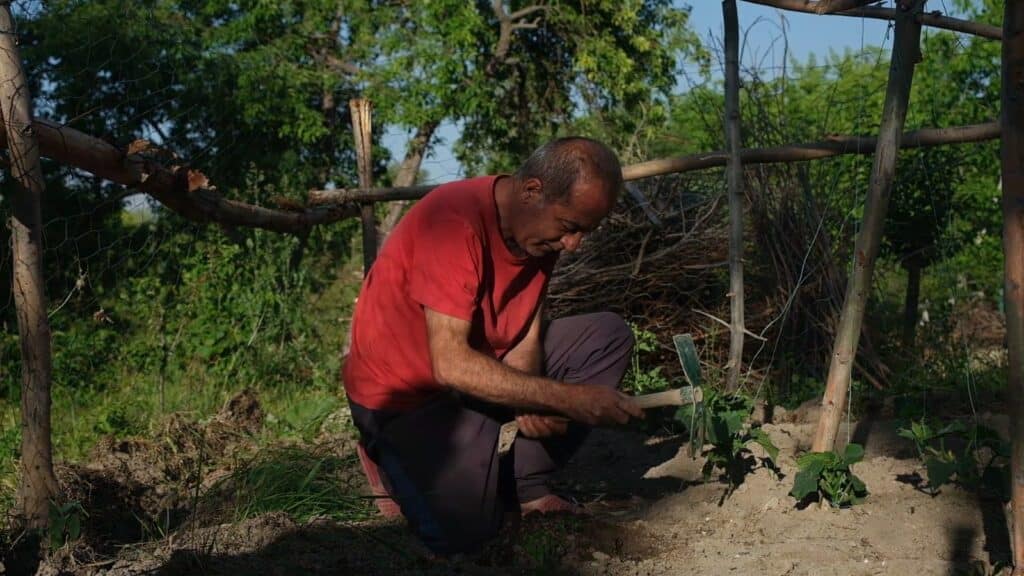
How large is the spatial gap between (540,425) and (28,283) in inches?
64.2

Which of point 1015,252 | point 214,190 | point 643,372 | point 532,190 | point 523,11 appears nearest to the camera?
point 1015,252

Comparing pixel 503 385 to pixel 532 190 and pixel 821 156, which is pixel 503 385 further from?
pixel 821 156

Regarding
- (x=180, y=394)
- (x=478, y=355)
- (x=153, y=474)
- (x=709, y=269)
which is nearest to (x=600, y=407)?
(x=478, y=355)

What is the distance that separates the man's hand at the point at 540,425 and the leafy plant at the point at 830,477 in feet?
2.56

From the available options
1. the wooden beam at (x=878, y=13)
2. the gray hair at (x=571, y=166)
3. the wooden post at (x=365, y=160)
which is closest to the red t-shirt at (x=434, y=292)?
the gray hair at (x=571, y=166)

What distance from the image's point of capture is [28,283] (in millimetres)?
2852

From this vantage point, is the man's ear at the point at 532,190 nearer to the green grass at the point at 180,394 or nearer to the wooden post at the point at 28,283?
the wooden post at the point at 28,283

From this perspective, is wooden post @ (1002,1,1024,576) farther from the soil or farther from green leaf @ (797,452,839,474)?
green leaf @ (797,452,839,474)

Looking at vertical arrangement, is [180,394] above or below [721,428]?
below

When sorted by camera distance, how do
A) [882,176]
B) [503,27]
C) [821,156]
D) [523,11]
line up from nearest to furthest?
[882,176]
[821,156]
[523,11]
[503,27]

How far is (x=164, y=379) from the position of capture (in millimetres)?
6141

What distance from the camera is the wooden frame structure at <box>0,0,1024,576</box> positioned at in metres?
2.59

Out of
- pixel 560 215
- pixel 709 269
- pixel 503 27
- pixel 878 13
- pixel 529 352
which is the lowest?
pixel 529 352

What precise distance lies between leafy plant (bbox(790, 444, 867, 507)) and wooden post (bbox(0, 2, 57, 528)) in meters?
2.25
